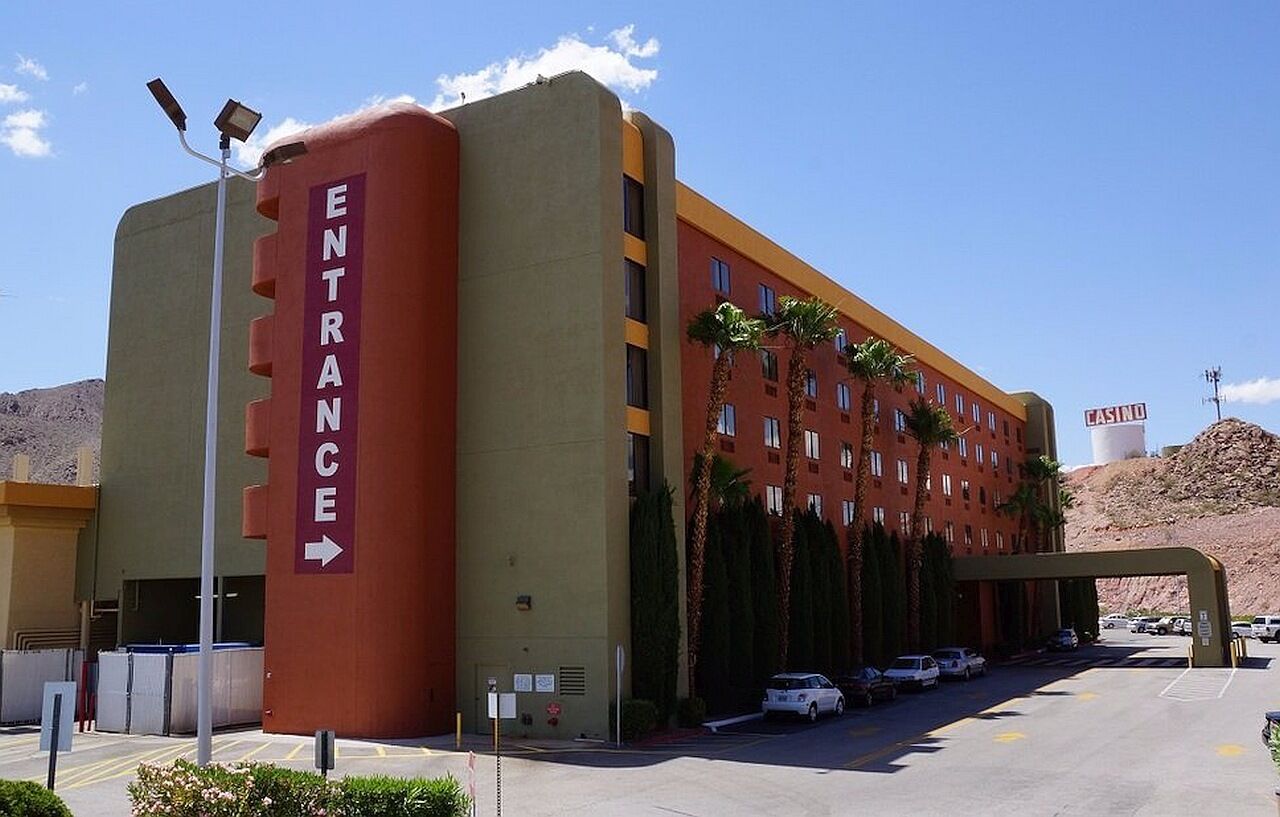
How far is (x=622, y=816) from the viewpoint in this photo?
64.4ft

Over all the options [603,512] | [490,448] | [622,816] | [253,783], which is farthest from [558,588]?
[253,783]

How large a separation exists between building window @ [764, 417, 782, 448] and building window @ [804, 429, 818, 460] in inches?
106

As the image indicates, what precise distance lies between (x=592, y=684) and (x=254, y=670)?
11847 mm

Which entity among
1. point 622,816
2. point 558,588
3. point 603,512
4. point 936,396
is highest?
point 936,396

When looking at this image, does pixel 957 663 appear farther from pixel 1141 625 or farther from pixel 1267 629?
pixel 1141 625

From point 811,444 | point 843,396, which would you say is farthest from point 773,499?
point 843,396

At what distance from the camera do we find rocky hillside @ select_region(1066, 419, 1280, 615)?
134 metres

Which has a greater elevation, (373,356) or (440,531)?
(373,356)

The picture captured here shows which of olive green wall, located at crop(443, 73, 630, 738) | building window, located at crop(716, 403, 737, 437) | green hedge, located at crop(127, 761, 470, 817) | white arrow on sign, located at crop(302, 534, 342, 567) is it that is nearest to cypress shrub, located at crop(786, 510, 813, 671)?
building window, located at crop(716, 403, 737, 437)

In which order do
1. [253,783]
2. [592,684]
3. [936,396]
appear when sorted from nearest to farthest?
1. [253,783]
2. [592,684]
3. [936,396]

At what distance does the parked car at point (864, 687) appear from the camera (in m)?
40.7

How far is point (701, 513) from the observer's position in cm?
3719

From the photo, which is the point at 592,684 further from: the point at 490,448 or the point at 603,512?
the point at 490,448

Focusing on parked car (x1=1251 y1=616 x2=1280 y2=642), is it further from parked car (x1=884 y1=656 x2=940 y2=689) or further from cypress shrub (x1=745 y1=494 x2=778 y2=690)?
cypress shrub (x1=745 y1=494 x2=778 y2=690)
